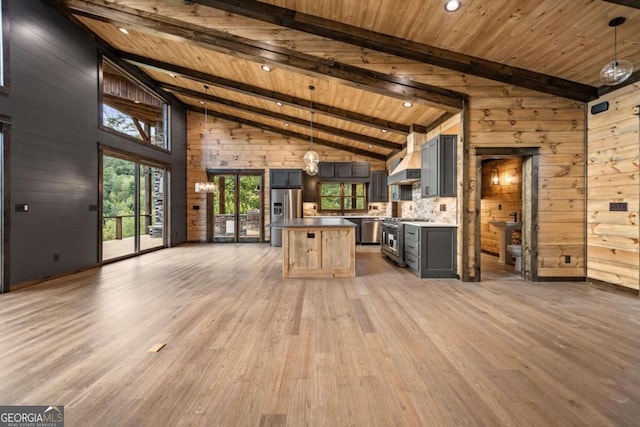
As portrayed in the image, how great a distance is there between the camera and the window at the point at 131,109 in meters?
5.64

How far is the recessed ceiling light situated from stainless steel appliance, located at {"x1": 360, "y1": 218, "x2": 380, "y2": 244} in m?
6.12

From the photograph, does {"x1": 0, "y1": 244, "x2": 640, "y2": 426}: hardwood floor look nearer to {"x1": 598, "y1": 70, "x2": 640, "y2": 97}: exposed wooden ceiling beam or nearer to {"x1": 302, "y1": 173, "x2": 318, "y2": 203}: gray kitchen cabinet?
{"x1": 598, "y1": 70, "x2": 640, "y2": 97}: exposed wooden ceiling beam

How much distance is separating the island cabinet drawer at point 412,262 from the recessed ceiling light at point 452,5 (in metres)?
3.40

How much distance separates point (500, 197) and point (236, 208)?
24.5 ft

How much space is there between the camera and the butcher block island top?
4.67 metres

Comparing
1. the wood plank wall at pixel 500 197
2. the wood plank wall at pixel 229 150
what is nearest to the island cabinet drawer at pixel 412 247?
the wood plank wall at pixel 500 197

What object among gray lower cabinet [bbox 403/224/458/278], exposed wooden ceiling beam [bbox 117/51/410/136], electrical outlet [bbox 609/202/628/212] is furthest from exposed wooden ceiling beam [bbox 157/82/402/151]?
electrical outlet [bbox 609/202/628/212]

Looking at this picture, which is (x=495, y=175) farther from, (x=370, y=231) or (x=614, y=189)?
(x=370, y=231)

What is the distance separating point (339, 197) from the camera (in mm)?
9141

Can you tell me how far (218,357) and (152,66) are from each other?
6.20 m

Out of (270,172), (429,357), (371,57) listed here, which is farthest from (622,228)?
(270,172)

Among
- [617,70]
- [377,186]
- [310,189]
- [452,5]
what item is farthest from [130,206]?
[617,70]

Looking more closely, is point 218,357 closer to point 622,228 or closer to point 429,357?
point 429,357

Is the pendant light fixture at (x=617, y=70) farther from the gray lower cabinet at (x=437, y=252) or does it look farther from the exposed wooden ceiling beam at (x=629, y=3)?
the gray lower cabinet at (x=437, y=252)
